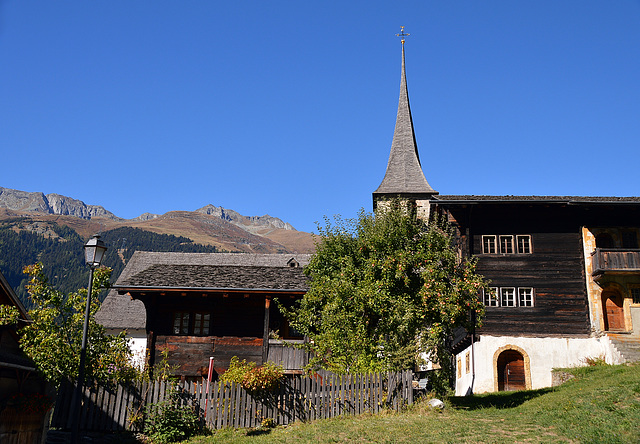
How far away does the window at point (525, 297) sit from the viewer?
3070cm

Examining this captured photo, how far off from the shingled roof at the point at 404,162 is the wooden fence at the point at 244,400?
32.7 meters

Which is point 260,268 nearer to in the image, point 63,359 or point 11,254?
point 63,359

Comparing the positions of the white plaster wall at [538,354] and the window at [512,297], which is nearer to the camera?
the white plaster wall at [538,354]

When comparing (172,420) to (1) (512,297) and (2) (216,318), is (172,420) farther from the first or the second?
(1) (512,297)

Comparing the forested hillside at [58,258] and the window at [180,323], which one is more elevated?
the forested hillside at [58,258]

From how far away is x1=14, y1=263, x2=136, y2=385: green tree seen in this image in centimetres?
1453

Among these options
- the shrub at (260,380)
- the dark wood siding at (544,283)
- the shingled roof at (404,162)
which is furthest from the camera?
the shingled roof at (404,162)

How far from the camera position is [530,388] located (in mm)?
29172

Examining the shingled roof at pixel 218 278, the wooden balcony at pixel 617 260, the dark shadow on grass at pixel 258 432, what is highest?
the wooden balcony at pixel 617 260

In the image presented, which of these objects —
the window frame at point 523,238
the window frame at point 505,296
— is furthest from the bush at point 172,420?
A: the window frame at point 523,238

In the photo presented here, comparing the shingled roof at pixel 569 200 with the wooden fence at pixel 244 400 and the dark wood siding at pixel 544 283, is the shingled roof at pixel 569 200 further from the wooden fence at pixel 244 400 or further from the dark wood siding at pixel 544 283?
the wooden fence at pixel 244 400

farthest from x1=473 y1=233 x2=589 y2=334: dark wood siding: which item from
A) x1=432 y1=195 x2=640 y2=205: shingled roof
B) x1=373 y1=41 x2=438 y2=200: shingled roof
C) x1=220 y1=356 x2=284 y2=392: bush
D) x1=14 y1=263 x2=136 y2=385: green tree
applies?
x1=14 y1=263 x2=136 y2=385: green tree

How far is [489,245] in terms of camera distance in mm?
31609

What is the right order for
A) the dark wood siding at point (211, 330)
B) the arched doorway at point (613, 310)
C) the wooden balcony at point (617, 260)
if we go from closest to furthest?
the dark wood siding at point (211, 330)
the wooden balcony at point (617, 260)
the arched doorway at point (613, 310)
